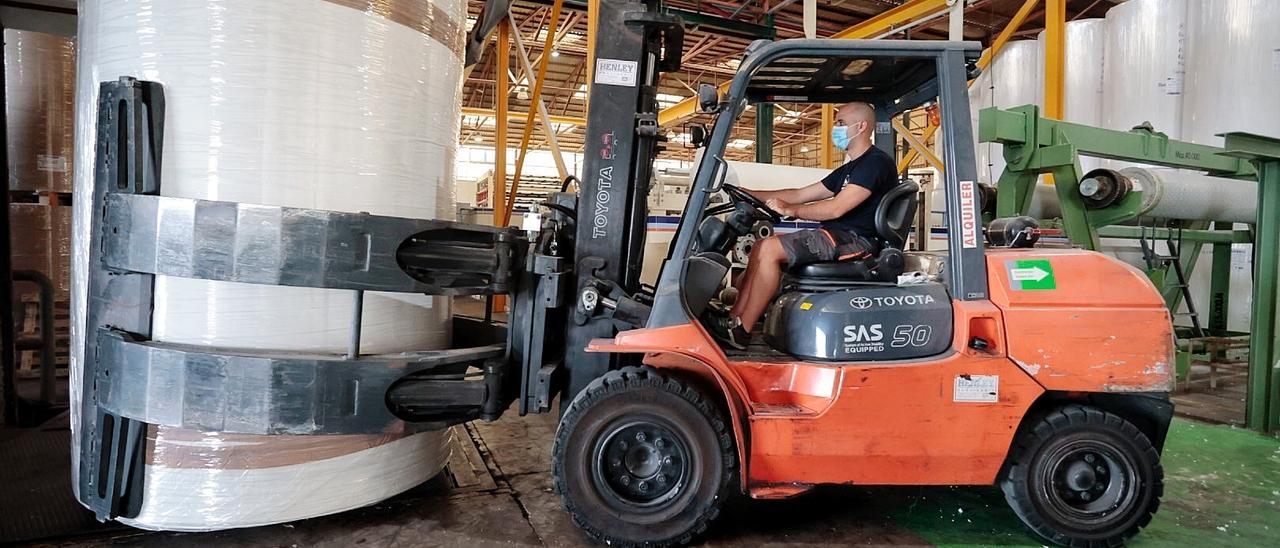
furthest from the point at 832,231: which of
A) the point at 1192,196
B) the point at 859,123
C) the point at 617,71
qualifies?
the point at 1192,196

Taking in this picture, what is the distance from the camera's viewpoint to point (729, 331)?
3.38 m

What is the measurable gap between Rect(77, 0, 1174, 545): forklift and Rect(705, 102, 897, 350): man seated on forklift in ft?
0.32

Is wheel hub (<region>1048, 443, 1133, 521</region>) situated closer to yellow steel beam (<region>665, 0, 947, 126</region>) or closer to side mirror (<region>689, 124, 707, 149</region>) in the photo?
side mirror (<region>689, 124, 707, 149</region>)

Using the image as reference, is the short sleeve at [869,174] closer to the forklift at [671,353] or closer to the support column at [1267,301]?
the forklift at [671,353]

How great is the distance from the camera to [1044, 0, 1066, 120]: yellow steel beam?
22.9 feet

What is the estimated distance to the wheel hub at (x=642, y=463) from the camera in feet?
9.53

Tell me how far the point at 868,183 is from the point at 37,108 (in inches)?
215

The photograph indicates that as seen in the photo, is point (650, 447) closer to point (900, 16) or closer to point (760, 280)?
point (760, 280)

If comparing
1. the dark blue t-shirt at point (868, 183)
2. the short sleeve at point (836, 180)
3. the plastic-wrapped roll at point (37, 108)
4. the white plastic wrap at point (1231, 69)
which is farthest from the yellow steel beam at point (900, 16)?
the plastic-wrapped roll at point (37, 108)

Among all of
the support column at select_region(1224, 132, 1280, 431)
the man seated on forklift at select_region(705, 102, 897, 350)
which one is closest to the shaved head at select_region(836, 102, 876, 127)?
the man seated on forklift at select_region(705, 102, 897, 350)

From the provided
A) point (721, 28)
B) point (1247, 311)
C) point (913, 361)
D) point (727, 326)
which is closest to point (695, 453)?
point (727, 326)

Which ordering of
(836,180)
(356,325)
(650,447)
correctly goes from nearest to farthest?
(356,325) < (650,447) < (836,180)

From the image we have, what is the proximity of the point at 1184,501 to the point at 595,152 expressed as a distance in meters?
3.78

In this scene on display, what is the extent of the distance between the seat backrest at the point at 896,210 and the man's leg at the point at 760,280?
496 millimetres
